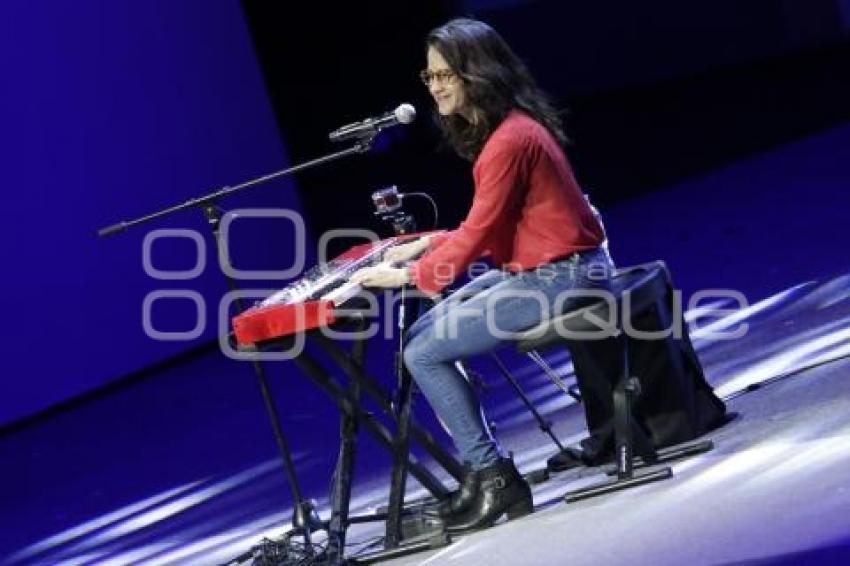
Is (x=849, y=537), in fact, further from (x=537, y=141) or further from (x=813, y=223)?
(x=813, y=223)

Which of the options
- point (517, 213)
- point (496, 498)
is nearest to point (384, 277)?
point (517, 213)

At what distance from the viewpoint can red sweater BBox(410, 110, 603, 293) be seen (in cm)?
417

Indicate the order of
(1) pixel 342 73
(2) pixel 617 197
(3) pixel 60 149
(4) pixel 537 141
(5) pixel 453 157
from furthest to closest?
(5) pixel 453 157 → (1) pixel 342 73 → (2) pixel 617 197 → (3) pixel 60 149 → (4) pixel 537 141

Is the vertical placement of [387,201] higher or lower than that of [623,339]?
higher

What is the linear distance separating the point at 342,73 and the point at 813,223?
4.05 metres

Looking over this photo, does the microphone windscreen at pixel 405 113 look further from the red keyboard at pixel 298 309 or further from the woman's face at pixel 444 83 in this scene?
the red keyboard at pixel 298 309

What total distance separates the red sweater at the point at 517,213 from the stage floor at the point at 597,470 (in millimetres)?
611

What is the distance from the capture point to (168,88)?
8.34m

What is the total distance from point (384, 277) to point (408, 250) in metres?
0.31

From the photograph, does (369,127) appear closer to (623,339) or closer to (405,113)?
(405,113)

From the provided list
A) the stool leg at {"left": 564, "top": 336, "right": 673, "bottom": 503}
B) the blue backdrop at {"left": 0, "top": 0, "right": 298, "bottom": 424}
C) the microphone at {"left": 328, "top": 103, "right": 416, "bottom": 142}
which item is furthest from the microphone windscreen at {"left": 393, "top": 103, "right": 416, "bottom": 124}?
the blue backdrop at {"left": 0, "top": 0, "right": 298, "bottom": 424}

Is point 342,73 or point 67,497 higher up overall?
point 342,73

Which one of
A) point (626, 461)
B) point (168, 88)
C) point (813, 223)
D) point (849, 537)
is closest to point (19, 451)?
point (168, 88)

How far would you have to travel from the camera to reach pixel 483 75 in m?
4.23
